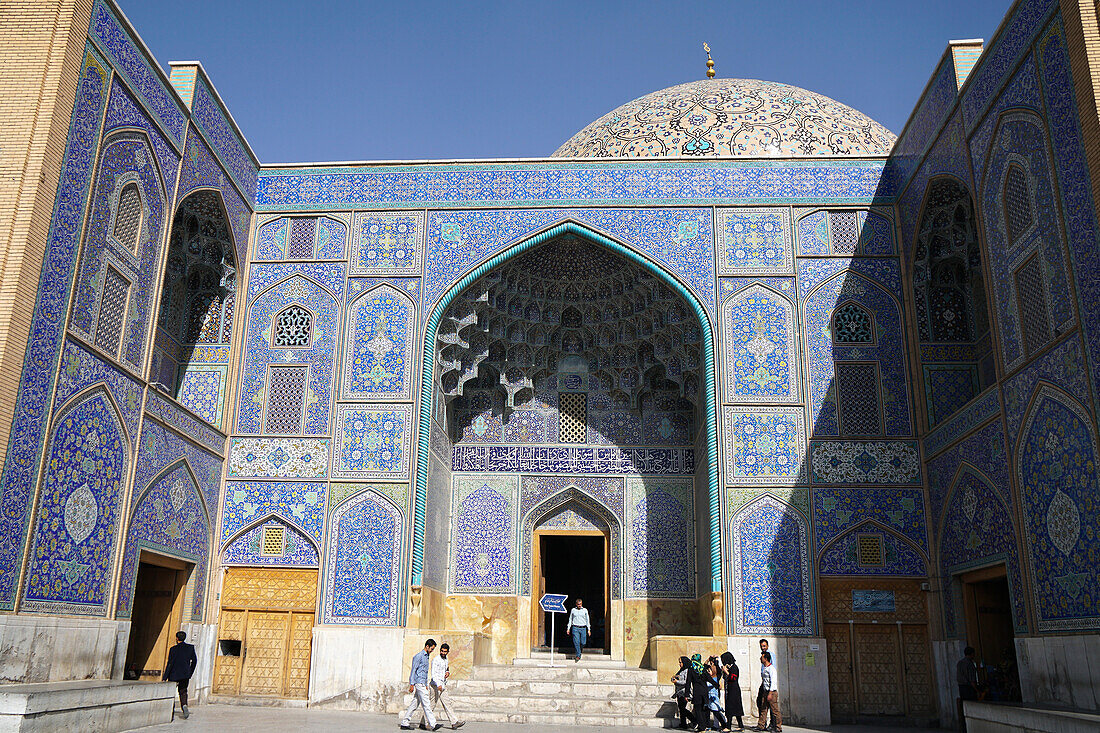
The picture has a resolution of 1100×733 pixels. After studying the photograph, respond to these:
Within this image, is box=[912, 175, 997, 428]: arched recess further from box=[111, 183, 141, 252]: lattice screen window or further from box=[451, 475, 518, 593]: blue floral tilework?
box=[111, 183, 141, 252]: lattice screen window

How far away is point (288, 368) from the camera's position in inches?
445

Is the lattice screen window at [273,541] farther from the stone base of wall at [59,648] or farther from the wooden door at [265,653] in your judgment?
the stone base of wall at [59,648]

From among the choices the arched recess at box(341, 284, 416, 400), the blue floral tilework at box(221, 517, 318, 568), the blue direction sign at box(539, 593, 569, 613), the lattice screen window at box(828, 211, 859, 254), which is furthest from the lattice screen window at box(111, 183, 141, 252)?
the lattice screen window at box(828, 211, 859, 254)

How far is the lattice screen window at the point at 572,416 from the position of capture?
42.4 feet

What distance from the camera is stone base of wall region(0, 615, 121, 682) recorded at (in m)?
6.80

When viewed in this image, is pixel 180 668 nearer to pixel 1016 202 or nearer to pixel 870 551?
pixel 870 551

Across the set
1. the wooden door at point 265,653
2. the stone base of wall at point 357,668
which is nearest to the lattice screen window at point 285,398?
the wooden door at point 265,653

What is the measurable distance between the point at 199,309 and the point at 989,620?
10081 mm

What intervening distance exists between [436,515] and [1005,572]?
21.7 ft

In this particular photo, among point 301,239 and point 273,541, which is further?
point 301,239

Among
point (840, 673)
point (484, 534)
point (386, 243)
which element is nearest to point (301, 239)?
point (386, 243)

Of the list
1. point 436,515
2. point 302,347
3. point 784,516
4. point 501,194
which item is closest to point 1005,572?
point 784,516

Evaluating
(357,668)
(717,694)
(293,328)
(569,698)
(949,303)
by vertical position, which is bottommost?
(569,698)

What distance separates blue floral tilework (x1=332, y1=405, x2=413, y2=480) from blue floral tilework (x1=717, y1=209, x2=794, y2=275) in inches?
177
